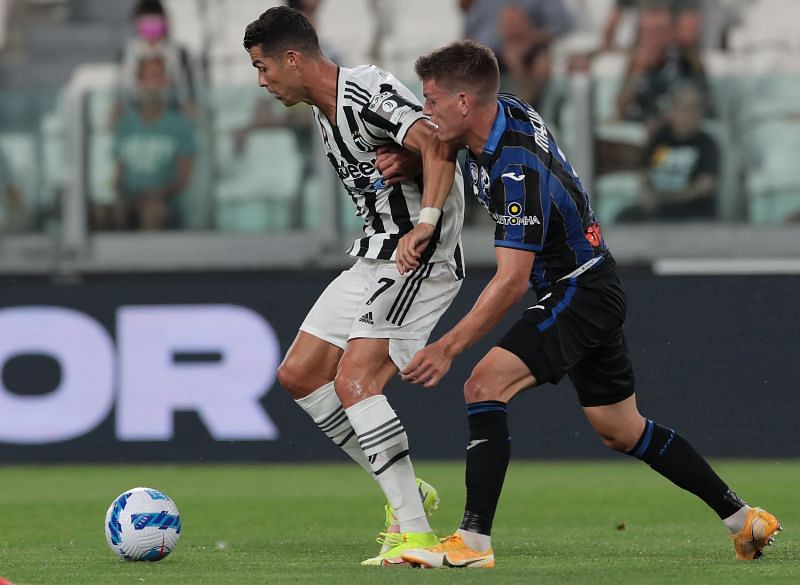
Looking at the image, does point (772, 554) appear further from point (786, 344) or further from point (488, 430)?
point (786, 344)

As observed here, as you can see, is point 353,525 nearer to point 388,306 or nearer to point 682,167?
point 388,306

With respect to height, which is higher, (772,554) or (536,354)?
(536,354)

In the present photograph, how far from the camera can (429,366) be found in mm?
5488

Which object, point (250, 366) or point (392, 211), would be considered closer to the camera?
point (392, 211)

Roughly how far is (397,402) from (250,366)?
1121 mm

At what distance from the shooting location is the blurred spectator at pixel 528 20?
503 inches

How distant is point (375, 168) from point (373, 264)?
428 millimetres

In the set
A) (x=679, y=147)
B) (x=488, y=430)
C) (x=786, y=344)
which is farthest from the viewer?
(x=679, y=147)

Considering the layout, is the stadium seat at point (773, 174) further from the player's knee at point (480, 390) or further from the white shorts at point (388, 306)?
the player's knee at point (480, 390)

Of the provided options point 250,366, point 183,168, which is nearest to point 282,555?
point 250,366

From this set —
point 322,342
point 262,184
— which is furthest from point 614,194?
point 322,342

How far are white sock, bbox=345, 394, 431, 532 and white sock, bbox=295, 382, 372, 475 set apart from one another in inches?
16.7

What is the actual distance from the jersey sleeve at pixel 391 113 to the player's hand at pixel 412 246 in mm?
423

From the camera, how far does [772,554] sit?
20.3ft
